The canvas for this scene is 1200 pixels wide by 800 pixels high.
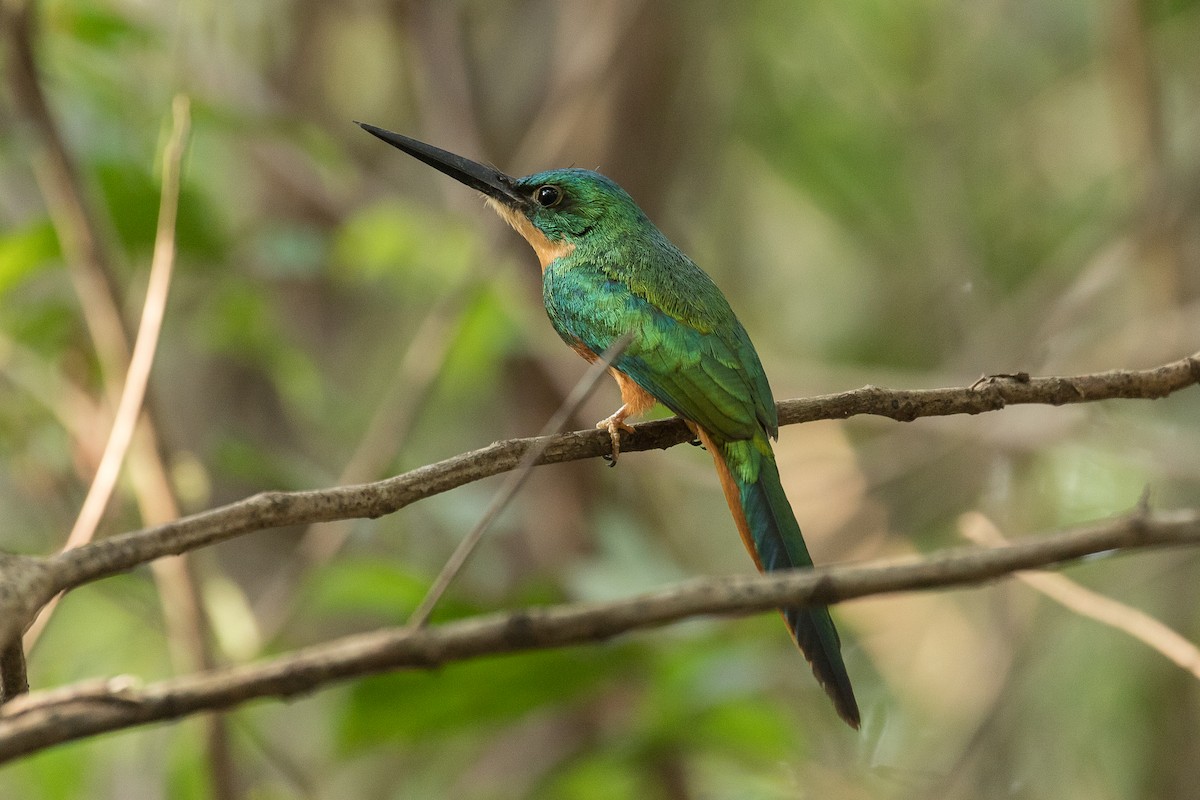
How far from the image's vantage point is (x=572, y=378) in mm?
3527

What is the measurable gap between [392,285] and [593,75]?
1.02 m

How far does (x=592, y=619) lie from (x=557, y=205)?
1.65 m

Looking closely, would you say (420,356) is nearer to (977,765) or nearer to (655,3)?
(655,3)

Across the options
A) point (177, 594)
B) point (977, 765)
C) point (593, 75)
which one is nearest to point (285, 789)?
point (177, 594)

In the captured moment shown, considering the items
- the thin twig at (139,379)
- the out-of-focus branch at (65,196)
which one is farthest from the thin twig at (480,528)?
the out-of-focus branch at (65,196)

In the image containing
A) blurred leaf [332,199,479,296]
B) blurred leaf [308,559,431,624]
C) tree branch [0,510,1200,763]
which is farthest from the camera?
blurred leaf [332,199,479,296]

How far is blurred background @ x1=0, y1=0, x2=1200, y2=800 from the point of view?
2389 mm

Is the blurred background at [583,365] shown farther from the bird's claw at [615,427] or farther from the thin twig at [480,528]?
the thin twig at [480,528]

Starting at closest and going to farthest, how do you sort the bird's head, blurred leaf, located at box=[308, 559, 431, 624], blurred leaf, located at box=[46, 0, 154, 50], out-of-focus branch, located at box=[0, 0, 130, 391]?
out-of-focus branch, located at box=[0, 0, 130, 391] < blurred leaf, located at box=[308, 559, 431, 624] < the bird's head < blurred leaf, located at box=[46, 0, 154, 50]

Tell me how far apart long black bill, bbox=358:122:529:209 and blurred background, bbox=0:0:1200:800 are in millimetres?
424

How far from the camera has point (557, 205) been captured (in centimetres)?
233

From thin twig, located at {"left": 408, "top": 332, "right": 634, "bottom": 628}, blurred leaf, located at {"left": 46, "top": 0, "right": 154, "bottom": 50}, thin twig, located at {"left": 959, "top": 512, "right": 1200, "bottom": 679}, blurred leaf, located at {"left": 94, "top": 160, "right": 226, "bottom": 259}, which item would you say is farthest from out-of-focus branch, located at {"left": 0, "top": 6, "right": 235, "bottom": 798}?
thin twig, located at {"left": 959, "top": 512, "right": 1200, "bottom": 679}

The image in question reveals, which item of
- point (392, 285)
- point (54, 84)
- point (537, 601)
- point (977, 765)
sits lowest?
point (977, 765)

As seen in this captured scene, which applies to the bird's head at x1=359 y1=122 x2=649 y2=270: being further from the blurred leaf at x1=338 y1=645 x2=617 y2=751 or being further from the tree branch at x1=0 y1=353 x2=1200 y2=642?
the blurred leaf at x1=338 y1=645 x2=617 y2=751
